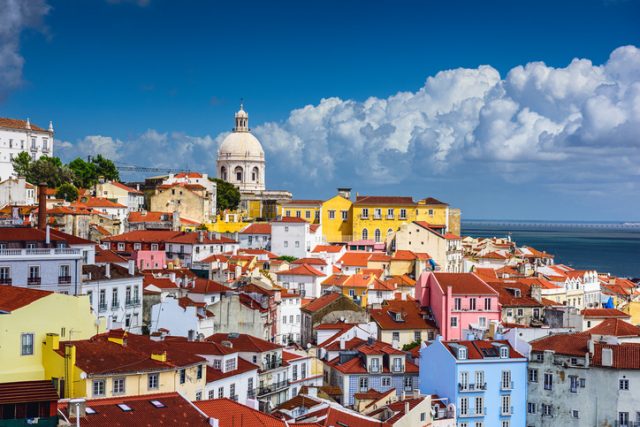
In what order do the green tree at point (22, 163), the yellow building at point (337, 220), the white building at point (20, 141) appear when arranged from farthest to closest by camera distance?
the white building at point (20, 141) < the green tree at point (22, 163) < the yellow building at point (337, 220)

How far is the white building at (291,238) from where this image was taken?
8750 centimetres

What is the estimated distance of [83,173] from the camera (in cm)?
10969

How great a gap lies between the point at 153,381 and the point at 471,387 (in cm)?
1889

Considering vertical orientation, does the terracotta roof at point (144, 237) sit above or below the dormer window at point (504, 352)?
above

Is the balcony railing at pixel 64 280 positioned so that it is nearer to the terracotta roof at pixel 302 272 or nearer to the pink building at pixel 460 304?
the pink building at pixel 460 304

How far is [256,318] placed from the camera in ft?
176

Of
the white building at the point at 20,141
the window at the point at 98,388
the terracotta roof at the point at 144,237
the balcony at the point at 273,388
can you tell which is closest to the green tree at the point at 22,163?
the white building at the point at 20,141

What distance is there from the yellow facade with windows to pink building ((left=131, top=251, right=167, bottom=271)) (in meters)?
37.4

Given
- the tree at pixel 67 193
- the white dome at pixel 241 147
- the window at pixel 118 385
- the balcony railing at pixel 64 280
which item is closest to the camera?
the window at pixel 118 385

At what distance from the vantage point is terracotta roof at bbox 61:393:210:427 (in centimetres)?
2698

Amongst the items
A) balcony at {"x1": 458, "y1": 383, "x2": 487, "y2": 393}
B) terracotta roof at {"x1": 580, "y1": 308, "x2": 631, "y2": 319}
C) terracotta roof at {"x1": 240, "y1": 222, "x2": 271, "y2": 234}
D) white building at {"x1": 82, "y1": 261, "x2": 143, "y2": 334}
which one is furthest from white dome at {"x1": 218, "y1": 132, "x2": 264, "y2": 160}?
balcony at {"x1": 458, "y1": 383, "x2": 487, "y2": 393}

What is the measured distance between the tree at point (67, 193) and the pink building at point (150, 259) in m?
24.8

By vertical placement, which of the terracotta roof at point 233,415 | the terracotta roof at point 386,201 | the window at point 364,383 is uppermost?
the terracotta roof at point 386,201

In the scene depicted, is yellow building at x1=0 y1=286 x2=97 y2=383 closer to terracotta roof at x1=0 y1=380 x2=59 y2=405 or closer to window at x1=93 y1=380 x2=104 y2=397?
terracotta roof at x1=0 y1=380 x2=59 y2=405
